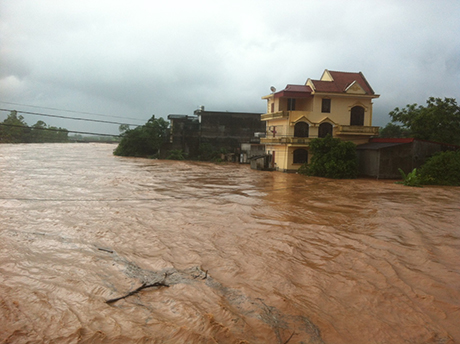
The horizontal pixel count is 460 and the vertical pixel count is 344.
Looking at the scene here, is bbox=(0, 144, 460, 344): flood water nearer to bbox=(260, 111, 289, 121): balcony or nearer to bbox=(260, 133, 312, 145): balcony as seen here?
bbox=(260, 133, 312, 145): balcony

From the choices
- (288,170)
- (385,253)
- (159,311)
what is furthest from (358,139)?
(159,311)

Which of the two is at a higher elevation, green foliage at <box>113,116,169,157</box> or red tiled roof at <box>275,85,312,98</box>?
red tiled roof at <box>275,85,312,98</box>

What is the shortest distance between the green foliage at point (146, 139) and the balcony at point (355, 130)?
2217 centimetres

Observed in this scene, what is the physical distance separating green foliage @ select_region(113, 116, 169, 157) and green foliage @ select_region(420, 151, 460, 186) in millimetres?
→ 28378

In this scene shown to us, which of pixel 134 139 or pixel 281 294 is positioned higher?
pixel 134 139

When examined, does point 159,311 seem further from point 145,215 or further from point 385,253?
point 145,215

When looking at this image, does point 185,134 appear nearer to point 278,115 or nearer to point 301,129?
point 278,115

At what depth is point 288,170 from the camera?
87.5ft

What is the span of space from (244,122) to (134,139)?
44.3ft

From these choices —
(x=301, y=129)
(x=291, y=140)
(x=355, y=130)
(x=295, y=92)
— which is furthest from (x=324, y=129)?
(x=295, y=92)

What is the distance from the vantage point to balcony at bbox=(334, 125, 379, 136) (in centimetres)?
2583

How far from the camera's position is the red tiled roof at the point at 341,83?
87.4ft

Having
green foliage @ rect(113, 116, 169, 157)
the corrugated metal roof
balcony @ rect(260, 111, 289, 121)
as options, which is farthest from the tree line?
the corrugated metal roof

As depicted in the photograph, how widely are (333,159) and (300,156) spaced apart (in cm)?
377
